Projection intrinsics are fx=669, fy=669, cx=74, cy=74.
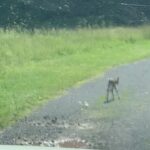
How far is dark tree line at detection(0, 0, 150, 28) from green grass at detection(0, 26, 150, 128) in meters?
16.3

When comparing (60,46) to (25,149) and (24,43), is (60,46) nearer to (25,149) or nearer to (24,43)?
(24,43)

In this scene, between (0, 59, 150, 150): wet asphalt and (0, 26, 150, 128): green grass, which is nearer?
(0, 59, 150, 150): wet asphalt

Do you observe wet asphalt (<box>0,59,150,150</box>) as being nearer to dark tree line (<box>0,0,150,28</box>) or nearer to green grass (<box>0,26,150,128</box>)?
green grass (<box>0,26,150,128</box>)

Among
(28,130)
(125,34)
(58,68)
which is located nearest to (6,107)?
(28,130)

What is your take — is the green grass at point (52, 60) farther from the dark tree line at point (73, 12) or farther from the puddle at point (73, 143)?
the dark tree line at point (73, 12)

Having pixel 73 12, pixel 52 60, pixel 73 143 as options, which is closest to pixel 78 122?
pixel 73 143

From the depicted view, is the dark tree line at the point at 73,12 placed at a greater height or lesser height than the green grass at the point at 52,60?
lesser

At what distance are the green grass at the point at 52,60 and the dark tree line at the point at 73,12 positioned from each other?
16335 mm

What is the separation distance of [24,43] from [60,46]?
159 cm

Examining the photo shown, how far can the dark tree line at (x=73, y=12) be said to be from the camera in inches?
1906

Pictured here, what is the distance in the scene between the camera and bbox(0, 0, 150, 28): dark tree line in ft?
159

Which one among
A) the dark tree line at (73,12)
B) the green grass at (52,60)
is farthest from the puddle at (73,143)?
the dark tree line at (73,12)

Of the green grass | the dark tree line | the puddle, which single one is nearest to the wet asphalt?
the puddle

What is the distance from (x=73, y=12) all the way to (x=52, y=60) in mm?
31933
